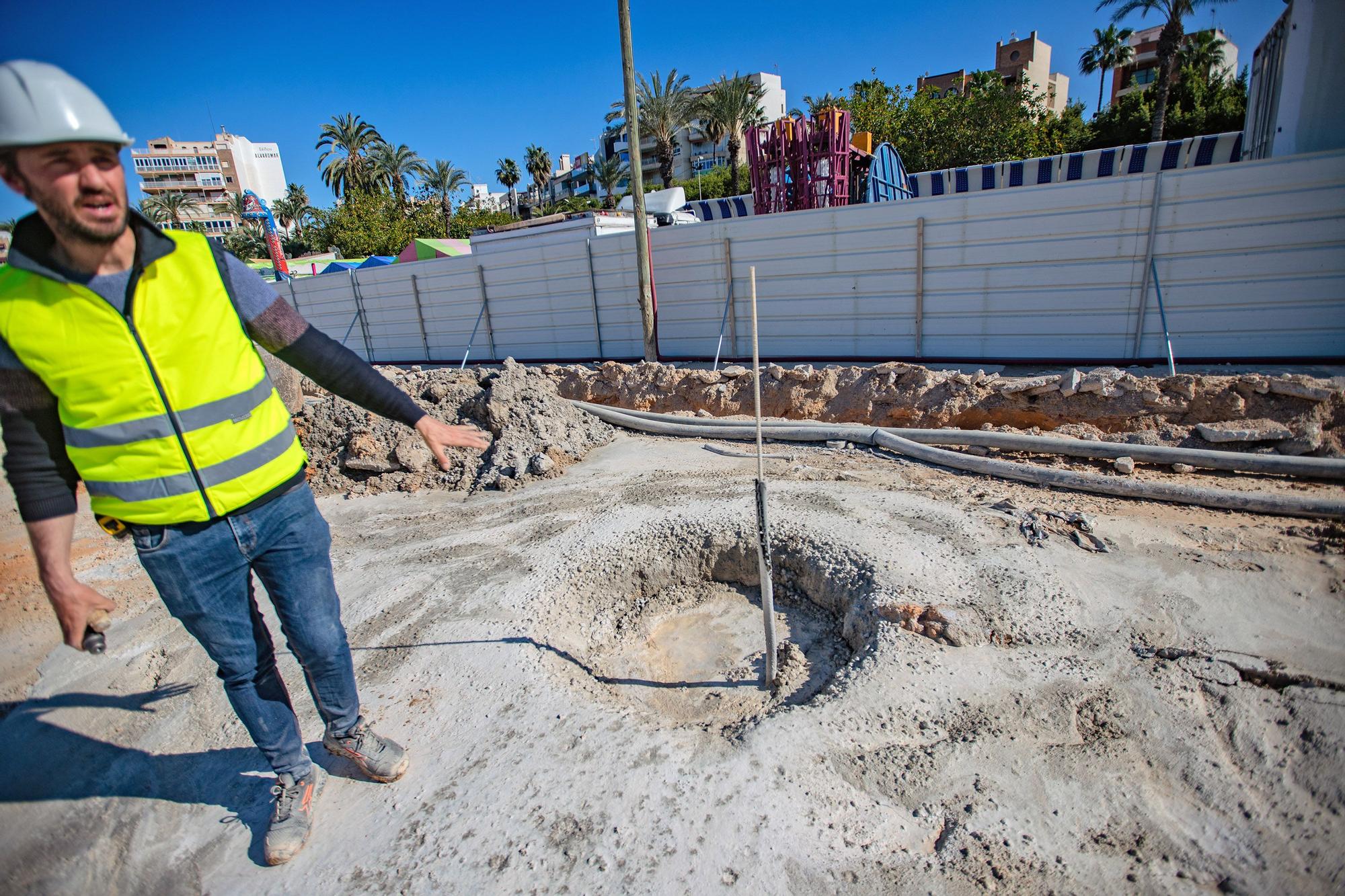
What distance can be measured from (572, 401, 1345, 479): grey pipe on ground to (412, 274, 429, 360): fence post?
9622mm

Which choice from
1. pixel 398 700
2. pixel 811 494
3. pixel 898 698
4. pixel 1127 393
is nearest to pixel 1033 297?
pixel 1127 393

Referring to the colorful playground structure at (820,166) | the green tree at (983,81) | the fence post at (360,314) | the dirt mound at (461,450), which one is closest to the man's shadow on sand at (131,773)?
the dirt mound at (461,450)

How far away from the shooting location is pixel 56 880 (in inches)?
85.4

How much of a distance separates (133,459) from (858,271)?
795cm

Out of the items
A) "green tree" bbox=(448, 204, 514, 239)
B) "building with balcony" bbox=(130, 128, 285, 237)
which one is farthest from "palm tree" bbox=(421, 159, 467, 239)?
"building with balcony" bbox=(130, 128, 285, 237)

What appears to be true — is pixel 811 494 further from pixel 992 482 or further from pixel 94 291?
pixel 94 291

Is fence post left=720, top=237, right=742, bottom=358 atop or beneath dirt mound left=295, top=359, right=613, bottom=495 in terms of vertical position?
atop

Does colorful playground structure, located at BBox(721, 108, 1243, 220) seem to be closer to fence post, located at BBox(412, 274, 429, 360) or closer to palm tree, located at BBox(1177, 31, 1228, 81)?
fence post, located at BBox(412, 274, 429, 360)

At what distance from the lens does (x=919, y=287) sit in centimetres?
791

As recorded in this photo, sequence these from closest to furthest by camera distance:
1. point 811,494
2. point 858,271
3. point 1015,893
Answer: point 1015,893 < point 811,494 < point 858,271

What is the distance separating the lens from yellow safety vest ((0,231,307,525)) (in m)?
1.63

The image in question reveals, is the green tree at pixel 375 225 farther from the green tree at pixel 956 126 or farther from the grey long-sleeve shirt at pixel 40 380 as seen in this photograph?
the grey long-sleeve shirt at pixel 40 380

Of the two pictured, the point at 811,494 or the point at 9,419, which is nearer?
the point at 9,419

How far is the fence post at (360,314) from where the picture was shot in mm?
13992
